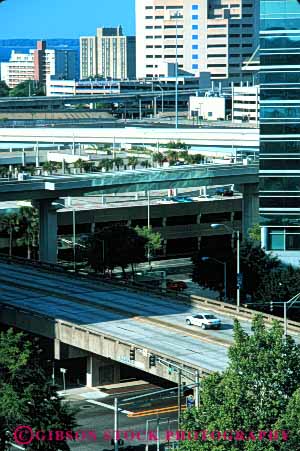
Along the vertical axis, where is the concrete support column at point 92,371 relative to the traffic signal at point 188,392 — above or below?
below

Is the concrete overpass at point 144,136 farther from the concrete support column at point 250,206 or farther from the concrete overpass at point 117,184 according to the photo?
the concrete overpass at point 117,184

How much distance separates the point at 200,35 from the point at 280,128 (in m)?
127

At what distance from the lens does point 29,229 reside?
65.6m

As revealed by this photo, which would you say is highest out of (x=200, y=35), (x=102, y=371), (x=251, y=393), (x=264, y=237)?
(x=200, y=35)

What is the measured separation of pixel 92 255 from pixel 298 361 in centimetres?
3251

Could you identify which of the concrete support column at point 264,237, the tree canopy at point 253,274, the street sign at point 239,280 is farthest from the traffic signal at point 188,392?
the concrete support column at point 264,237

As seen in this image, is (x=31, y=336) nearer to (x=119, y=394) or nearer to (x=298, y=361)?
(x=119, y=394)

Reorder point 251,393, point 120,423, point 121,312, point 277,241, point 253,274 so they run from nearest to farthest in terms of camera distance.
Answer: point 251,393 < point 120,423 < point 121,312 < point 253,274 < point 277,241

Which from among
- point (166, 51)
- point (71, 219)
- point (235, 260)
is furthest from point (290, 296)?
point (166, 51)

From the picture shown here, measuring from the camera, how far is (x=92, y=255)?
58.8 m

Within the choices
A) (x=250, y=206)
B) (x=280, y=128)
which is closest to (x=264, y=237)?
(x=280, y=128)

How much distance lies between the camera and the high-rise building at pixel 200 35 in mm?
179625

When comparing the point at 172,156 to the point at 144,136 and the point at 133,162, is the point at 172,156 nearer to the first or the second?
the point at 133,162

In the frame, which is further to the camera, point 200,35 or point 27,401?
point 200,35
